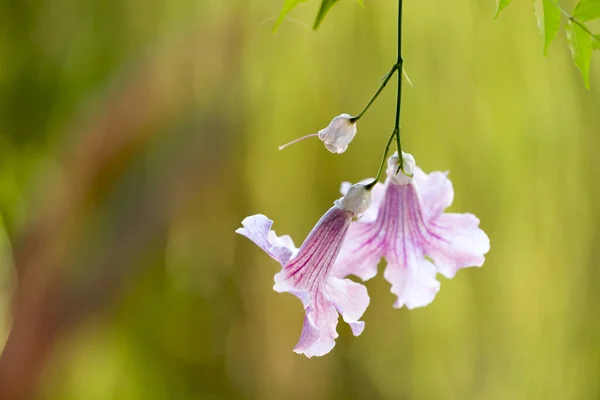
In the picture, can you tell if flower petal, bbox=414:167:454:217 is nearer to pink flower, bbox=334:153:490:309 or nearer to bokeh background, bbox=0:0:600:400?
pink flower, bbox=334:153:490:309

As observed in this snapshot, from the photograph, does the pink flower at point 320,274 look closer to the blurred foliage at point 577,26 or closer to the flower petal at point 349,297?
the flower petal at point 349,297

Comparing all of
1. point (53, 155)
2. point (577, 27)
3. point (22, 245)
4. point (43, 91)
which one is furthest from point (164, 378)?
point (577, 27)

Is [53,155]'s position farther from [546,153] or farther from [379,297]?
[546,153]

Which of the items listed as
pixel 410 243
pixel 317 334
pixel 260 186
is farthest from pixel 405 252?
pixel 260 186

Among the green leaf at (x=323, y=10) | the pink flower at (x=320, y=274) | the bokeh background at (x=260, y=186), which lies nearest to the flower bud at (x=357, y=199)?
the pink flower at (x=320, y=274)

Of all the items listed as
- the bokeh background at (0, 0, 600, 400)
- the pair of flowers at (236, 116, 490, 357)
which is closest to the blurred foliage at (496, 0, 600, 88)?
the pair of flowers at (236, 116, 490, 357)

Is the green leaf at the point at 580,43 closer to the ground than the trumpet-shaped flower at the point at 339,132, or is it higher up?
higher up

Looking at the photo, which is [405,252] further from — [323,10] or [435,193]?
[323,10]
